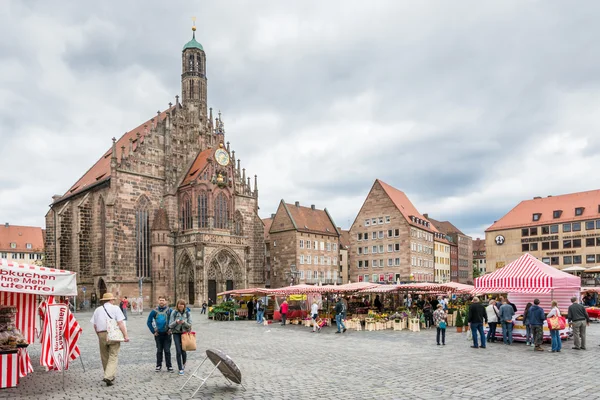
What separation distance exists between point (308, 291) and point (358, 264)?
4311 centimetres

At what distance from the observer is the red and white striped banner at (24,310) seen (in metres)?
12.6

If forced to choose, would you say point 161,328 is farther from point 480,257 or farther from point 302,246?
point 480,257

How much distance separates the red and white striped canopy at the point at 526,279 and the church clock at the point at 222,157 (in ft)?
110

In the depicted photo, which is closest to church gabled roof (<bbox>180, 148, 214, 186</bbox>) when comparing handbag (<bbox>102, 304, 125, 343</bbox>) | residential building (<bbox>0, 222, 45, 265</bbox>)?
handbag (<bbox>102, 304, 125, 343</bbox>)

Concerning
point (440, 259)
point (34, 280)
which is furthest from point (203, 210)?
point (440, 259)

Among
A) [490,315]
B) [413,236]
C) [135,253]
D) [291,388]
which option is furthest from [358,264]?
[291,388]

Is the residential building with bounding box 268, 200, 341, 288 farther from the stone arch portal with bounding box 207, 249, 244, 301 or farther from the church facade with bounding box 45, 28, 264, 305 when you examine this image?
the stone arch portal with bounding box 207, 249, 244, 301

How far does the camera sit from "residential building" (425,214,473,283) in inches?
3917

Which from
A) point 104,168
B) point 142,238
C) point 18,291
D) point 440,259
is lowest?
point 440,259

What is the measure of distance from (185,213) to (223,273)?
6.42 m

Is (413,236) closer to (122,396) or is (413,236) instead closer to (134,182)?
(134,182)

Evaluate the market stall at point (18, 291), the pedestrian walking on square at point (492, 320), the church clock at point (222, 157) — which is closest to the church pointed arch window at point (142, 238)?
the church clock at point (222, 157)

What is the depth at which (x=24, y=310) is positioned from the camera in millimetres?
12805

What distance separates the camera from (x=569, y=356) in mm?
14133
